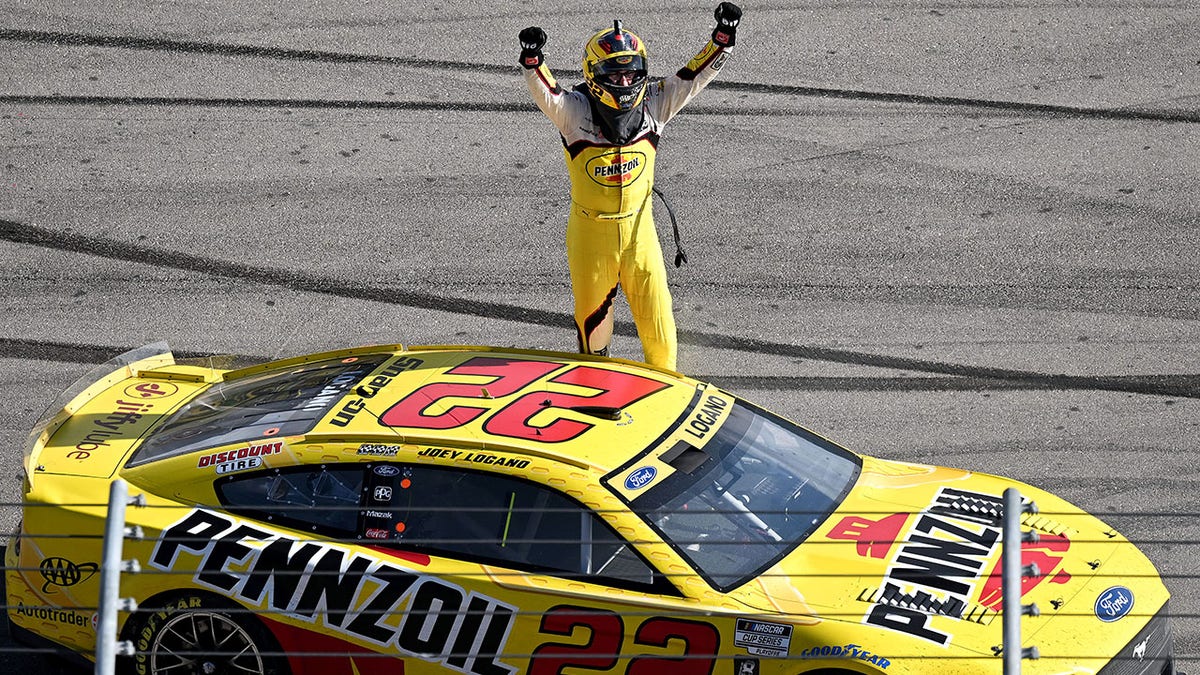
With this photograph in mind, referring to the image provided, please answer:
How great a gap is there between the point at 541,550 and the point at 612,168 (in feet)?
9.13

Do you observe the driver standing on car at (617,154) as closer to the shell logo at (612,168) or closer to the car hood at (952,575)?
the shell logo at (612,168)

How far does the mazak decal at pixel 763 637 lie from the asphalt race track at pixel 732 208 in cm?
227

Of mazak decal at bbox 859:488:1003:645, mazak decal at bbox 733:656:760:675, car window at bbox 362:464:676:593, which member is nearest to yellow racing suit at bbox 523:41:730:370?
mazak decal at bbox 859:488:1003:645

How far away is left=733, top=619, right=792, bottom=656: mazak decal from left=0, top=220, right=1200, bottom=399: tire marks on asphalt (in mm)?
3266

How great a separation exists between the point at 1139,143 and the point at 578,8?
14.9ft

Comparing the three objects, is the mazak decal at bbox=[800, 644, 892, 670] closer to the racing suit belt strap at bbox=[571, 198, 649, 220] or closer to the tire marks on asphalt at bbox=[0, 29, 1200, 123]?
the racing suit belt strap at bbox=[571, 198, 649, 220]

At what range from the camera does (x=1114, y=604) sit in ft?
19.6

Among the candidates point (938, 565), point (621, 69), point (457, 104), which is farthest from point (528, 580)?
point (457, 104)

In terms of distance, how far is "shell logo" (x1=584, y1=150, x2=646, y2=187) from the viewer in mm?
8055

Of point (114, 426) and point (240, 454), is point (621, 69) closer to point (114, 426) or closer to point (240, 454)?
point (240, 454)

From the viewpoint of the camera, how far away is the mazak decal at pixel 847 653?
555 centimetres

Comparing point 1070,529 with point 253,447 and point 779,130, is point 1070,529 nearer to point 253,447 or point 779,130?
point 253,447

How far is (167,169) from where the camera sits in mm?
10656

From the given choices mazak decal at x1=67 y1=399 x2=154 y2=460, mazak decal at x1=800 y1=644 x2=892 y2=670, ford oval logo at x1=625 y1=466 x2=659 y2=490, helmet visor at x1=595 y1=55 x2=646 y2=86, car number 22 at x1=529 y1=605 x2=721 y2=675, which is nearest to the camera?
mazak decal at x1=800 y1=644 x2=892 y2=670
